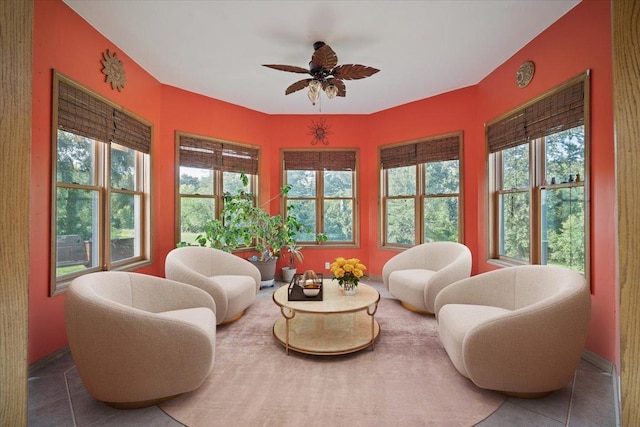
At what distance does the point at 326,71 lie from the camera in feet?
9.16

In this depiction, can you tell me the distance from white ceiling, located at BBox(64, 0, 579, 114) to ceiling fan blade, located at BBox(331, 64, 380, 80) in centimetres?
36

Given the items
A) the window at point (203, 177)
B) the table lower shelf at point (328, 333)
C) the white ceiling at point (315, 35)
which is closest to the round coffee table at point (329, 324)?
the table lower shelf at point (328, 333)

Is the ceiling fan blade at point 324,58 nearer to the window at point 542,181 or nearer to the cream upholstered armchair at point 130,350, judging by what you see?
the window at point 542,181

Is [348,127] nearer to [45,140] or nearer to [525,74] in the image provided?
[525,74]

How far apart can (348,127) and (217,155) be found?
2.27 meters

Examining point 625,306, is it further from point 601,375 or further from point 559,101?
point 559,101

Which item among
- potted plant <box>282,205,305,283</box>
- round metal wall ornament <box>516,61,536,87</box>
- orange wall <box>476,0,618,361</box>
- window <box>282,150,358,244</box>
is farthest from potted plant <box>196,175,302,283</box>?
orange wall <box>476,0,618,361</box>

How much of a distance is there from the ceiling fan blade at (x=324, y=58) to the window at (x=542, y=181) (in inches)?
81.9

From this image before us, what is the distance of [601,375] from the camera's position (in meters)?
2.03

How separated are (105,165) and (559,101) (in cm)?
447

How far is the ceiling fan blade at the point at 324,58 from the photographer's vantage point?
2.44 m

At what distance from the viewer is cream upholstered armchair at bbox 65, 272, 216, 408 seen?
61.6 inches

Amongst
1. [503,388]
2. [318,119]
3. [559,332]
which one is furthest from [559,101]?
[318,119]

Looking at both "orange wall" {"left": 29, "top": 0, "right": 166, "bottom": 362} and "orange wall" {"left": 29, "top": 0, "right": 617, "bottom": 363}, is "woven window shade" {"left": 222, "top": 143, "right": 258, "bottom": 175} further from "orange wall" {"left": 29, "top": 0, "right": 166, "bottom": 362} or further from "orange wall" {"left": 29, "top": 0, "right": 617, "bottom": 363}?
"orange wall" {"left": 29, "top": 0, "right": 166, "bottom": 362}
